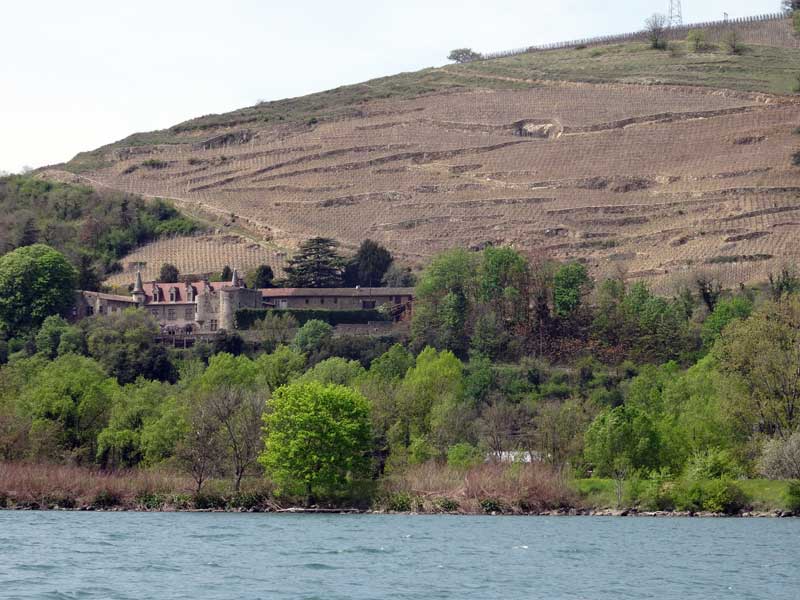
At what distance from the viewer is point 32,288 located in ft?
379

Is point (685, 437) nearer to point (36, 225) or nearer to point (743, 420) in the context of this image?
point (743, 420)

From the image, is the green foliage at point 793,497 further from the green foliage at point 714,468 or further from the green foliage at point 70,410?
the green foliage at point 70,410

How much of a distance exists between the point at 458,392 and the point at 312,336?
69.4 ft

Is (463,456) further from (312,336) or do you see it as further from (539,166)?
(539,166)

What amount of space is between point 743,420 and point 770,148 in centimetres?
9426

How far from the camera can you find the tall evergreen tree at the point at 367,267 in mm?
129875

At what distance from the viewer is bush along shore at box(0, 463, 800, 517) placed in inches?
2462

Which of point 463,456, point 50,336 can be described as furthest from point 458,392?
point 50,336

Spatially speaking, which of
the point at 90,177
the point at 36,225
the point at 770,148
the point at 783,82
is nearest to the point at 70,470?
the point at 36,225

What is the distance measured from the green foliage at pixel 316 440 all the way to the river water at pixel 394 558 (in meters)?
4.59

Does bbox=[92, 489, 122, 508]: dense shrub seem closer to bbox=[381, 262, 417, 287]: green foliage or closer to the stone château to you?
the stone château

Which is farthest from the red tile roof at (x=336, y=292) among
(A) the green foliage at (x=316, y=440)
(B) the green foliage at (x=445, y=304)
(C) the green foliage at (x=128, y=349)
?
(A) the green foliage at (x=316, y=440)

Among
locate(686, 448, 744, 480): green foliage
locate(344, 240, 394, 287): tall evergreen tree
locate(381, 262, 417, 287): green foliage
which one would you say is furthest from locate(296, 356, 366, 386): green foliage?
locate(344, 240, 394, 287): tall evergreen tree

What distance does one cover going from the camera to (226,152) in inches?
7239
